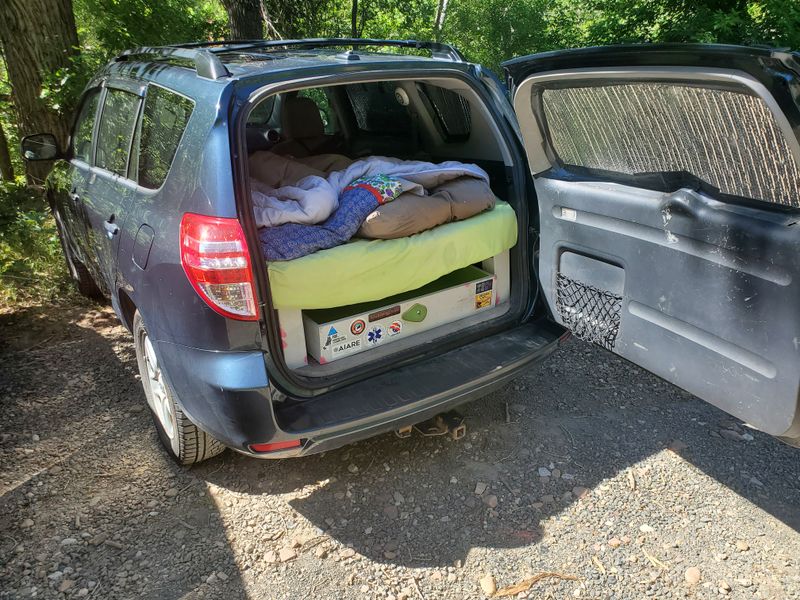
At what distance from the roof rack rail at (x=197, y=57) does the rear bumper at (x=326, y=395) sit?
3.48 ft

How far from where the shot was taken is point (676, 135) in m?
2.30

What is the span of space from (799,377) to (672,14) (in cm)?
815

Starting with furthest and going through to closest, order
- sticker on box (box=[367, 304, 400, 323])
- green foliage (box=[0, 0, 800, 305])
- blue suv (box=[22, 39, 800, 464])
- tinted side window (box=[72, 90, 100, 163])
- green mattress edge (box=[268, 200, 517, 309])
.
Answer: green foliage (box=[0, 0, 800, 305]), tinted side window (box=[72, 90, 100, 163]), sticker on box (box=[367, 304, 400, 323]), green mattress edge (box=[268, 200, 517, 309]), blue suv (box=[22, 39, 800, 464])

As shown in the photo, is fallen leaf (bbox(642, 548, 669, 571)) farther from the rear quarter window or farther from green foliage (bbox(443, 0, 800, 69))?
green foliage (bbox(443, 0, 800, 69))

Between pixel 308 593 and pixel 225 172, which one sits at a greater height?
pixel 225 172

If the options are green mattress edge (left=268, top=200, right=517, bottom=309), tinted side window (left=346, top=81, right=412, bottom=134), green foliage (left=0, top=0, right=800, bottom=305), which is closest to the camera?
green mattress edge (left=268, top=200, right=517, bottom=309)

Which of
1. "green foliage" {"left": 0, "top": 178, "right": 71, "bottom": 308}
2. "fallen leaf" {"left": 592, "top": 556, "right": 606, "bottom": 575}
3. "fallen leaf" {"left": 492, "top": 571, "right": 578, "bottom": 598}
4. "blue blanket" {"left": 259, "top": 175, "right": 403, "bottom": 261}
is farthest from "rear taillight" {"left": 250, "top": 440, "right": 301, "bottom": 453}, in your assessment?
"green foliage" {"left": 0, "top": 178, "right": 71, "bottom": 308}

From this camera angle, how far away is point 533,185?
3.06 m

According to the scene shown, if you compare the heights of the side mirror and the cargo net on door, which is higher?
the side mirror

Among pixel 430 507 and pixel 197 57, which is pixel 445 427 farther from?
pixel 197 57

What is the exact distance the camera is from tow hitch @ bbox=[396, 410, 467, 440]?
120 inches

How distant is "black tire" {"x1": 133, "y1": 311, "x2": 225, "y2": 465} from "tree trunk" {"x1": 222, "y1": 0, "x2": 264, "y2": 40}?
16.9 feet

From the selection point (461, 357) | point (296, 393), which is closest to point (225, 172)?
point (296, 393)

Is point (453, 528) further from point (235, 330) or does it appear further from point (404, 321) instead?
point (235, 330)
